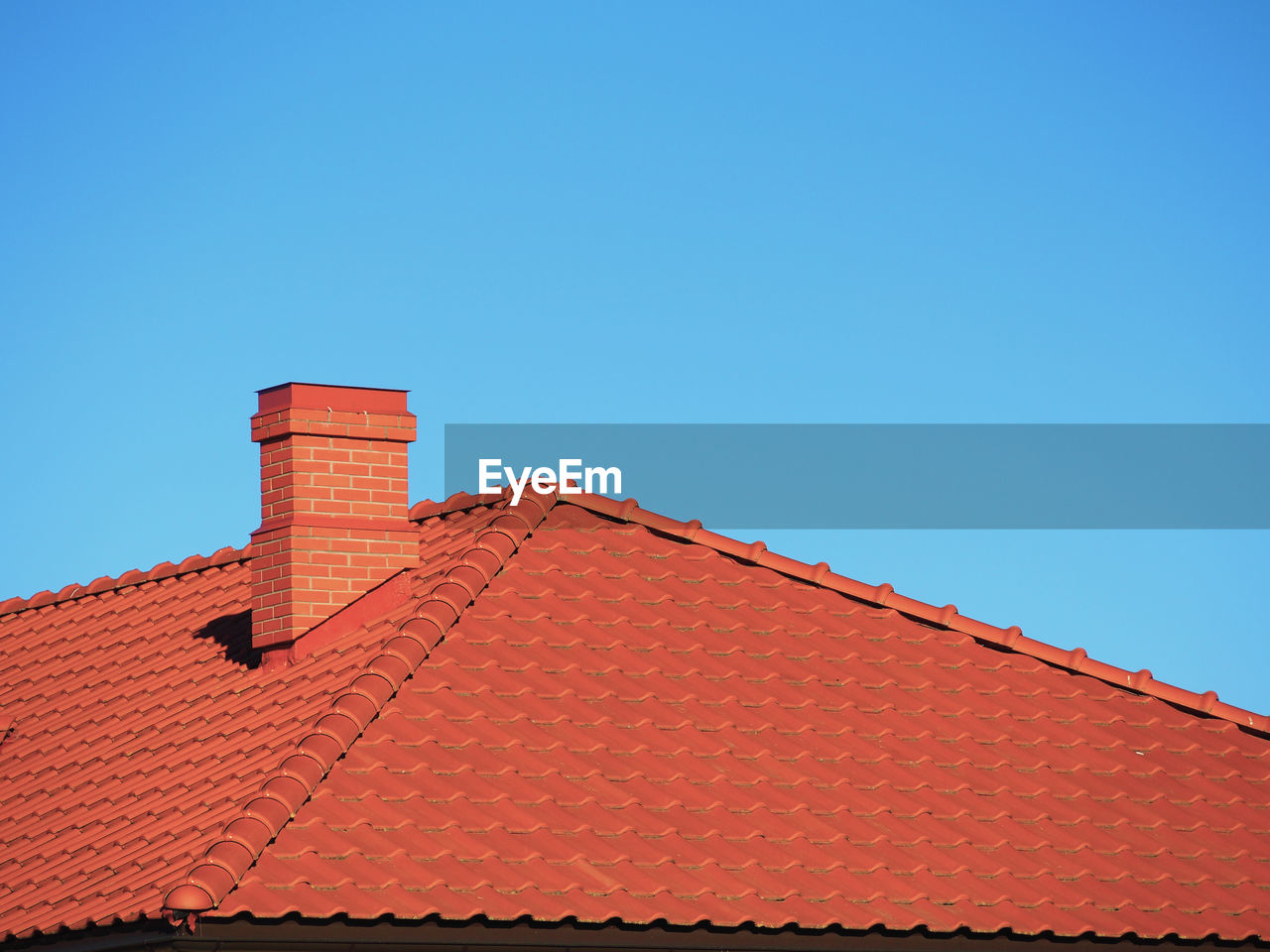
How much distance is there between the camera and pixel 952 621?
14.5 meters

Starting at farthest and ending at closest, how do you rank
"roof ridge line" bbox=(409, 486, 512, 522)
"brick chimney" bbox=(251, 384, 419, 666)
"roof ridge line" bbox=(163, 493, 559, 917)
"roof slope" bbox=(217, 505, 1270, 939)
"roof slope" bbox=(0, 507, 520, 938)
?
1. "roof ridge line" bbox=(409, 486, 512, 522)
2. "brick chimney" bbox=(251, 384, 419, 666)
3. "roof slope" bbox=(0, 507, 520, 938)
4. "roof slope" bbox=(217, 505, 1270, 939)
5. "roof ridge line" bbox=(163, 493, 559, 917)

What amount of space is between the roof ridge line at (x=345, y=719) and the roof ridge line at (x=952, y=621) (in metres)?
1.19

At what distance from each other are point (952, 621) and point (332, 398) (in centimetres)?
552

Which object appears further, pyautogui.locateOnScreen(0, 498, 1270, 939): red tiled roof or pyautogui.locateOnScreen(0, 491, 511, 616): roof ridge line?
pyautogui.locateOnScreen(0, 491, 511, 616): roof ridge line

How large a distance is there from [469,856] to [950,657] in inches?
211

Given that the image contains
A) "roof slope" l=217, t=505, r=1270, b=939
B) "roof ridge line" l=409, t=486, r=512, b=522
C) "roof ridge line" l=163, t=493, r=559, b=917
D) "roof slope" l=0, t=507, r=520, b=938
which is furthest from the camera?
"roof ridge line" l=409, t=486, r=512, b=522

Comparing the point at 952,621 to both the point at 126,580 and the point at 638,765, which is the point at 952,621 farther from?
the point at 126,580

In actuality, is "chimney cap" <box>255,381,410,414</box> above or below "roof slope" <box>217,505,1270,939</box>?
above

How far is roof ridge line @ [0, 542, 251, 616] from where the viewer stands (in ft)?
55.9

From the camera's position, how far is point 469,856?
394 inches

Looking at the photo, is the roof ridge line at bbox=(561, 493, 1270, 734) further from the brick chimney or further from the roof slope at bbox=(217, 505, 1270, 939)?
the brick chimney

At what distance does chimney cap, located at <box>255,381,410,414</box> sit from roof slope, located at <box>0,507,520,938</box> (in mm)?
1248

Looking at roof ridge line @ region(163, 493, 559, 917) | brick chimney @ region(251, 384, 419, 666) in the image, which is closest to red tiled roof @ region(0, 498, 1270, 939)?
roof ridge line @ region(163, 493, 559, 917)

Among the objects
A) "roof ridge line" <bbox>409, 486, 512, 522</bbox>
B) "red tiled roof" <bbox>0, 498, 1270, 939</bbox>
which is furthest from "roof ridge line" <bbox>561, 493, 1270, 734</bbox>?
"roof ridge line" <bbox>409, 486, 512, 522</bbox>
